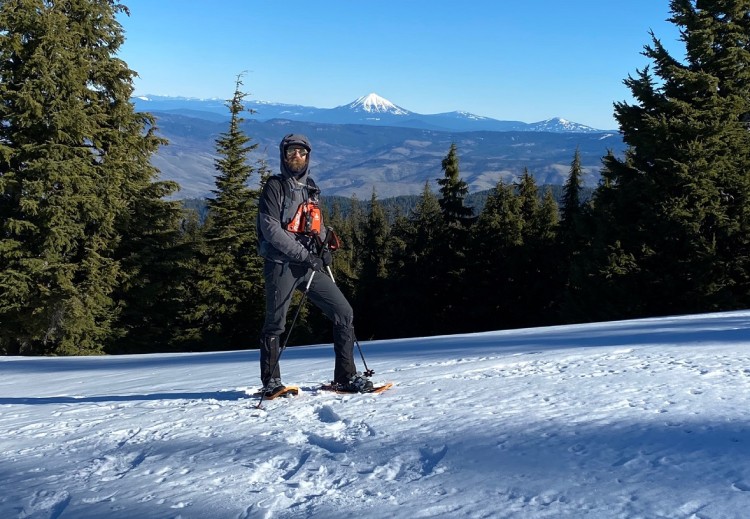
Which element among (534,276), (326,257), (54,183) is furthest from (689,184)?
(54,183)

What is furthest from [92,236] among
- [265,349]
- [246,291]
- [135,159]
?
[265,349]

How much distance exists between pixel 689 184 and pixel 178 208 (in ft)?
63.6

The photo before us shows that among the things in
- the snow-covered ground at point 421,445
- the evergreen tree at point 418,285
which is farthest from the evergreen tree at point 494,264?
the snow-covered ground at point 421,445

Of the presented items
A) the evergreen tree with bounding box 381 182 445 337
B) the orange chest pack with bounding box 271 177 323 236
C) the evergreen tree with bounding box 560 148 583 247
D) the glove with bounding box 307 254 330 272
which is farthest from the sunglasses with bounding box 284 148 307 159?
the evergreen tree with bounding box 381 182 445 337

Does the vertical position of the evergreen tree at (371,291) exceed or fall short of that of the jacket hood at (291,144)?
it falls short

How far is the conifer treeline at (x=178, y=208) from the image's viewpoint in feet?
60.5

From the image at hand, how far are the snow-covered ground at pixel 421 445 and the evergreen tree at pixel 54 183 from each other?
13857 mm

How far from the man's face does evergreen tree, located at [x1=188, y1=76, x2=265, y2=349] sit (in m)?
21.1

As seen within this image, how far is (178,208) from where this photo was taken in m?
23.7

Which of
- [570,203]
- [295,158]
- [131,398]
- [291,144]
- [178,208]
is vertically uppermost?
[570,203]

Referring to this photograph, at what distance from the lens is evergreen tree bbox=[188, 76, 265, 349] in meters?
25.4

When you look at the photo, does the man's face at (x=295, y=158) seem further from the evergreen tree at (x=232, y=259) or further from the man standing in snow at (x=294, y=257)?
the evergreen tree at (x=232, y=259)

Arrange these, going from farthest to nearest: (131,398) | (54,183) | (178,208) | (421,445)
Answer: (178,208), (54,183), (131,398), (421,445)

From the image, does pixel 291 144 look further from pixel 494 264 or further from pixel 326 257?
pixel 494 264
